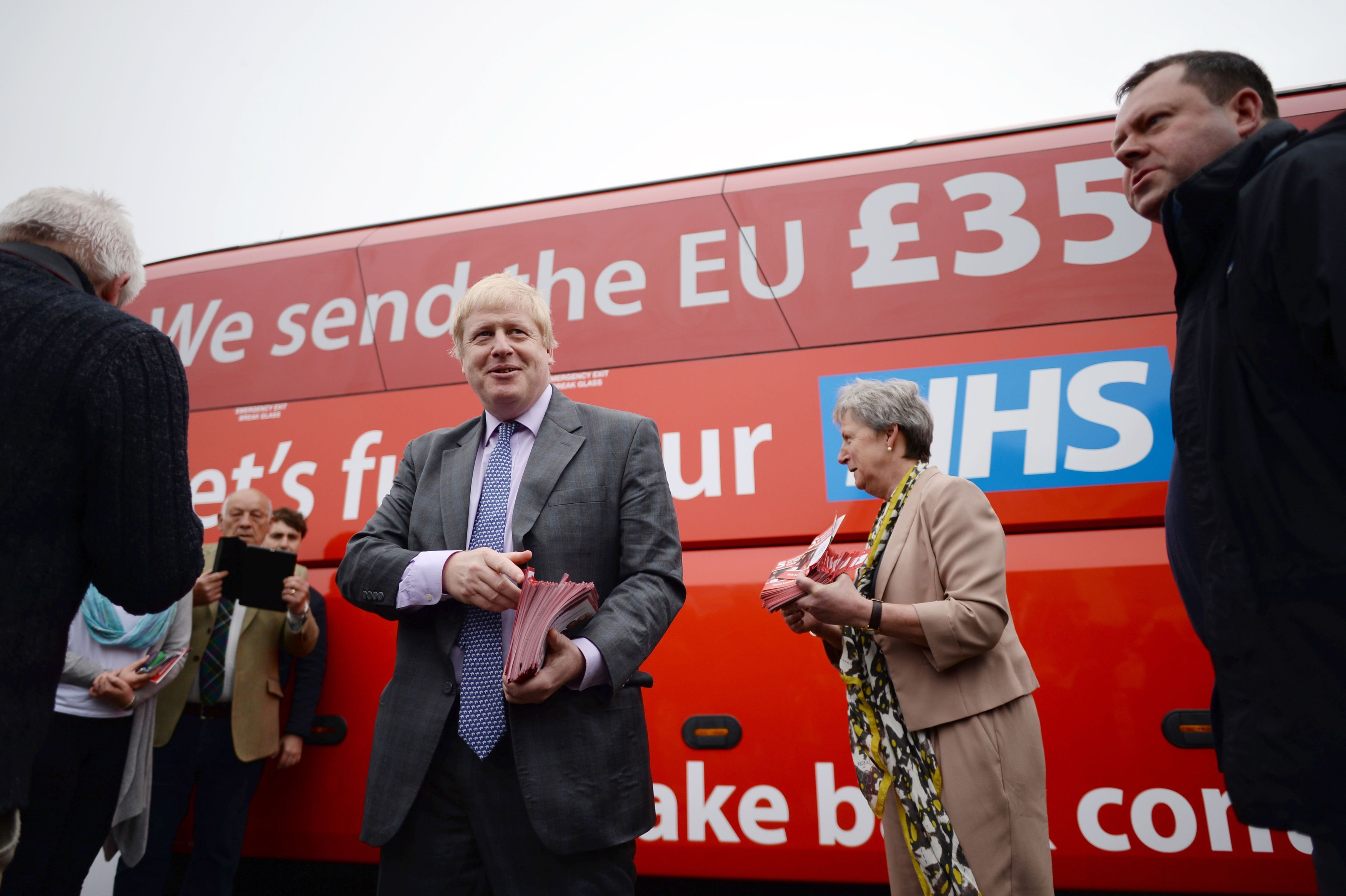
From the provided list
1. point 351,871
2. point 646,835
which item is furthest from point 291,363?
point 646,835

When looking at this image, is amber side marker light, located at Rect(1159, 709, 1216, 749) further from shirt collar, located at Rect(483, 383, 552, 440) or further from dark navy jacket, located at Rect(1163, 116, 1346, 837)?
shirt collar, located at Rect(483, 383, 552, 440)

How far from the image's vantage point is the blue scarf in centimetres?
245

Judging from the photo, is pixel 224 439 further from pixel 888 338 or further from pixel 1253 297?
pixel 1253 297

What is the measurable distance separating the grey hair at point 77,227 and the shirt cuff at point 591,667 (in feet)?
3.53

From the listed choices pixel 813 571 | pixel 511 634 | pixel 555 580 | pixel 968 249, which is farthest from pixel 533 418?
pixel 968 249

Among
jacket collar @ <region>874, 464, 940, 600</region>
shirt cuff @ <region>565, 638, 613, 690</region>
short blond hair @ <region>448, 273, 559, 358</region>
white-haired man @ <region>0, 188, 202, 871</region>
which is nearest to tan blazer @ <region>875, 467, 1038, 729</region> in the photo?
jacket collar @ <region>874, 464, 940, 600</region>

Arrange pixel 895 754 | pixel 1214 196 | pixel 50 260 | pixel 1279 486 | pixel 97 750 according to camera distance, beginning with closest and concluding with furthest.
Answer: pixel 1279 486
pixel 1214 196
pixel 50 260
pixel 895 754
pixel 97 750

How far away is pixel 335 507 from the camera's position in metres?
2.85

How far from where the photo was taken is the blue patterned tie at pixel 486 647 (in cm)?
138

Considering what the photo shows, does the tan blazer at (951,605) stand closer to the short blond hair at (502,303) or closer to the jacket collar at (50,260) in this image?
the short blond hair at (502,303)

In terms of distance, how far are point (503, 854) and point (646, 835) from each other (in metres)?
1.19

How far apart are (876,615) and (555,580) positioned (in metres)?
0.75

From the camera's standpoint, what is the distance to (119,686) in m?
2.27

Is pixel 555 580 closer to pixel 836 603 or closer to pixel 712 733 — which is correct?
pixel 836 603
